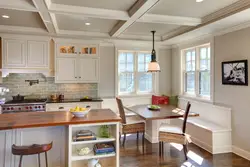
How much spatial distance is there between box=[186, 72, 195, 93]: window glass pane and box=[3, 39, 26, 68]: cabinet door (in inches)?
168

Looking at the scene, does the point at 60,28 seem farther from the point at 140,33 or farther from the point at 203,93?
the point at 203,93

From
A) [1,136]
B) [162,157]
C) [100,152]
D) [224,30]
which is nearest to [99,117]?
[100,152]

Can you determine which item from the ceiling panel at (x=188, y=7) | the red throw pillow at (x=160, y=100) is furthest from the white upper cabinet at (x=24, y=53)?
the red throw pillow at (x=160, y=100)

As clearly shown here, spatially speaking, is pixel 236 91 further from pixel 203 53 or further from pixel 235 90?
pixel 203 53

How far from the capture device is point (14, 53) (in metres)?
4.51

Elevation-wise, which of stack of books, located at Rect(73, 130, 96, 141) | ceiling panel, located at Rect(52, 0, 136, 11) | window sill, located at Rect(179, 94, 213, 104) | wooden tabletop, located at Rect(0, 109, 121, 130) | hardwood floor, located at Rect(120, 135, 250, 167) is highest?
ceiling panel, located at Rect(52, 0, 136, 11)

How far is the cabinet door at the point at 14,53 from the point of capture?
14.6 feet

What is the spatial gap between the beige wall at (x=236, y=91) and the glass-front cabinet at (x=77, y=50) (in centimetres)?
297

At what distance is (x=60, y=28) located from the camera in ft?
15.3

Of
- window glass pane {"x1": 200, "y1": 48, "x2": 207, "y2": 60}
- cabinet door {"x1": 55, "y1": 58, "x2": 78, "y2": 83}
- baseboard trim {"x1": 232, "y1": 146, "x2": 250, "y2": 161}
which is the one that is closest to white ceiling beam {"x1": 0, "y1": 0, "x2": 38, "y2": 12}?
cabinet door {"x1": 55, "y1": 58, "x2": 78, "y2": 83}

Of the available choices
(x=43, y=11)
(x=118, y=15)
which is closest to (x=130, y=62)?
(x=118, y=15)

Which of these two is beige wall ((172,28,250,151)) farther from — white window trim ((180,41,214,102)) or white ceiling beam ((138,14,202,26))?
white ceiling beam ((138,14,202,26))

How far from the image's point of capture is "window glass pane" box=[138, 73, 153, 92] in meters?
6.00

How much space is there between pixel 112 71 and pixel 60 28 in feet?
5.87
